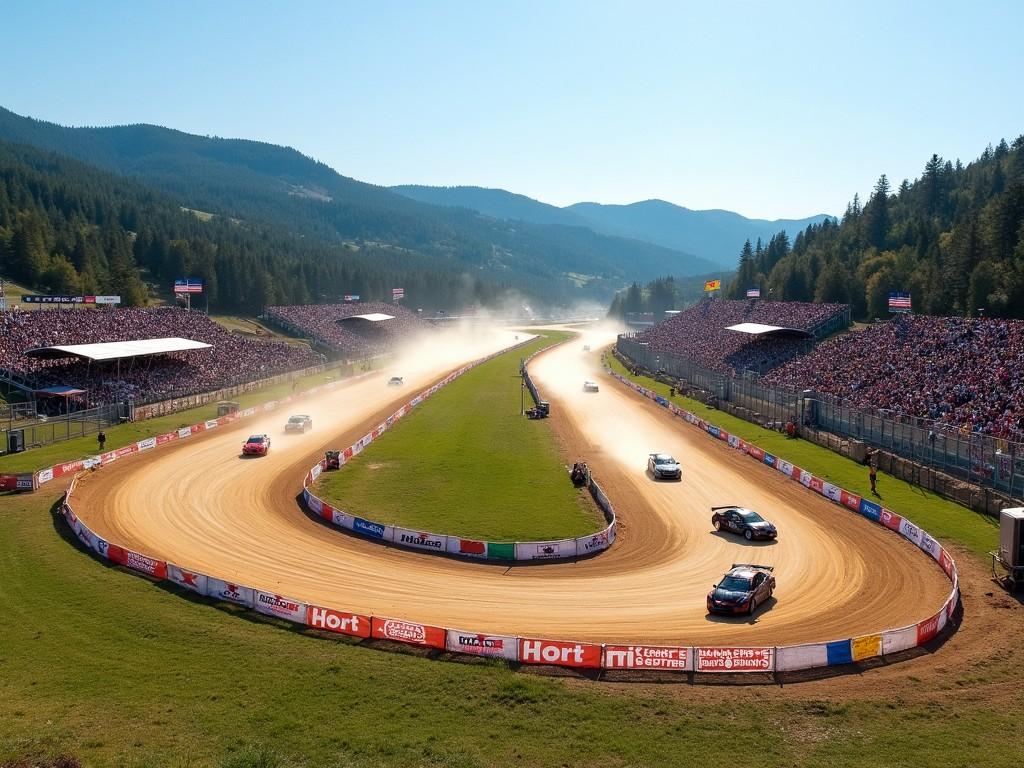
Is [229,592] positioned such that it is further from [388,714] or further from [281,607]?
→ [388,714]

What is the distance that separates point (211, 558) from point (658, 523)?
64.9ft

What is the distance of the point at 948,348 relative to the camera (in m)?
57.7

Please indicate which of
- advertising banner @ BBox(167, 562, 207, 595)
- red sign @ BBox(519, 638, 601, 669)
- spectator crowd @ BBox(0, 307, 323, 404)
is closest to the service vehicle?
Result: spectator crowd @ BBox(0, 307, 323, 404)

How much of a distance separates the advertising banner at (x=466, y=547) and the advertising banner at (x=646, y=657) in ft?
33.8

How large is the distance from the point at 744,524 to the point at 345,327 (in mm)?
118804

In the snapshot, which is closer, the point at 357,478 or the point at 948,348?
the point at 357,478

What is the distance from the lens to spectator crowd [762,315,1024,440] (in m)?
45.1

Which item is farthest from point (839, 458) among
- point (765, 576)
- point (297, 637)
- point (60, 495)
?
point (60, 495)

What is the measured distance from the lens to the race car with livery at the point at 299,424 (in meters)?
58.7

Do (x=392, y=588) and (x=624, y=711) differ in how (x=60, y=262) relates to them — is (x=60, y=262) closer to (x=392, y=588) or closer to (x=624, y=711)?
(x=392, y=588)

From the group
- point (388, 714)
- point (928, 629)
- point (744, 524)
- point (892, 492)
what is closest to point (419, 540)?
point (388, 714)

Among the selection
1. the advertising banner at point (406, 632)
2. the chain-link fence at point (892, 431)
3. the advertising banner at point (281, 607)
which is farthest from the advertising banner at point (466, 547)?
the chain-link fence at point (892, 431)

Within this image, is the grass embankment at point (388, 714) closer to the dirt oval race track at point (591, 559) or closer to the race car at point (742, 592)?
the dirt oval race track at point (591, 559)

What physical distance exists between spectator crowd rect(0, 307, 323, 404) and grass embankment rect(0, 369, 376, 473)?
3.96 meters
